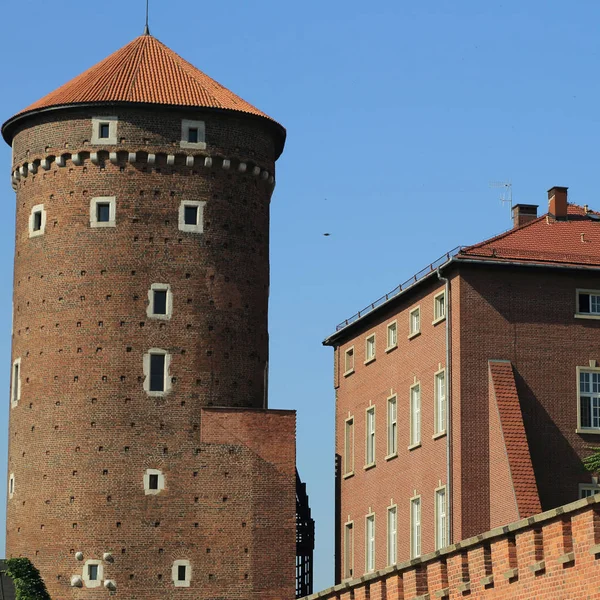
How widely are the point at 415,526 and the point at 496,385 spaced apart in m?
5.77

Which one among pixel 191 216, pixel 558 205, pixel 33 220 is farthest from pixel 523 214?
pixel 33 220

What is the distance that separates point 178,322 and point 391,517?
10529 millimetres

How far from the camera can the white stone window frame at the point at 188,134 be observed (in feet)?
206

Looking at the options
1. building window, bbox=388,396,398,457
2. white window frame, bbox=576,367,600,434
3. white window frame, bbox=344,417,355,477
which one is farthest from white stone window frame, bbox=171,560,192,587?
white window frame, bbox=576,367,600,434

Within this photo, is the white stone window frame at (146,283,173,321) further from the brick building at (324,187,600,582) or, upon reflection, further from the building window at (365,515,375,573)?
the building window at (365,515,375,573)

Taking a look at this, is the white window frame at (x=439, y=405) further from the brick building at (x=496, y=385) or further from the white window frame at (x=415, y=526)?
the white window frame at (x=415, y=526)

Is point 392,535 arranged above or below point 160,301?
below

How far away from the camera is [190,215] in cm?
6256

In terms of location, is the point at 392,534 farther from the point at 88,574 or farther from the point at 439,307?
the point at 88,574

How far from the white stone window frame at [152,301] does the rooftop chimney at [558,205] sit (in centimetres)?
1357

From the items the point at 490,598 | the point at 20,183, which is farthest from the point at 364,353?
the point at 490,598

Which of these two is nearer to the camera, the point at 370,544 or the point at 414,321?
the point at 414,321

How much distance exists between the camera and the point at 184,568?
196 ft

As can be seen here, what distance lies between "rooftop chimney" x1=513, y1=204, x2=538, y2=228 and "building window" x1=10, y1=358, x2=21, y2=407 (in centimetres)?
1842
